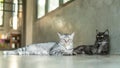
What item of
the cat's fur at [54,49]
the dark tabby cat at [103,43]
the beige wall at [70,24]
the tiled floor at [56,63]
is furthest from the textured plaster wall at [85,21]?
the tiled floor at [56,63]

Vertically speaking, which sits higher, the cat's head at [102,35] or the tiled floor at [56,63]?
the cat's head at [102,35]

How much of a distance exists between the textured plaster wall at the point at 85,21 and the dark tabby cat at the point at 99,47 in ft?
0.43

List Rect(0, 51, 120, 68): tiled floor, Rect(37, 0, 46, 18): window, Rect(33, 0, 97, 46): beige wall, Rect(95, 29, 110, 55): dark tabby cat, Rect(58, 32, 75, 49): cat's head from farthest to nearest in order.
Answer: Rect(37, 0, 46, 18): window < Rect(33, 0, 97, 46): beige wall < Rect(95, 29, 110, 55): dark tabby cat < Rect(58, 32, 75, 49): cat's head < Rect(0, 51, 120, 68): tiled floor

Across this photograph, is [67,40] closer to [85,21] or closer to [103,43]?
[103,43]

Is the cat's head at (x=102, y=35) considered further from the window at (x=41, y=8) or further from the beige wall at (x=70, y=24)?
the window at (x=41, y=8)

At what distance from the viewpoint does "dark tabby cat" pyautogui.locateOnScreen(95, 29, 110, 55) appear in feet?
19.0

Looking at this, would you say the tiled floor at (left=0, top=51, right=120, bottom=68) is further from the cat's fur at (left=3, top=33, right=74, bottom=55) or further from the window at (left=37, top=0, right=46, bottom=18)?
the window at (left=37, top=0, right=46, bottom=18)

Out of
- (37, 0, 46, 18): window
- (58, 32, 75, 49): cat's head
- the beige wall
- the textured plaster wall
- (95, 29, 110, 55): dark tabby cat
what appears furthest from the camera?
(37, 0, 46, 18): window

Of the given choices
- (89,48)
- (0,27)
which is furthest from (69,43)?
(0,27)

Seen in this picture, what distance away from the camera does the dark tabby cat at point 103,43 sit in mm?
5805

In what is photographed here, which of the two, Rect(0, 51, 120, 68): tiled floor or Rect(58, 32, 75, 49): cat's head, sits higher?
Rect(58, 32, 75, 49): cat's head

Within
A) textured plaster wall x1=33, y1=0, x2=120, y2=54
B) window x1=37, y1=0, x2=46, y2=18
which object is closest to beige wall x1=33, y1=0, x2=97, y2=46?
textured plaster wall x1=33, y1=0, x2=120, y2=54

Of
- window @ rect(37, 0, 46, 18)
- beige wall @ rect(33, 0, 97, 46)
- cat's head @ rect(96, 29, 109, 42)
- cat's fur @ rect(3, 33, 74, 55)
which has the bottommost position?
cat's fur @ rect(3, 33, 74, 55)

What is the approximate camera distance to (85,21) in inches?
266
